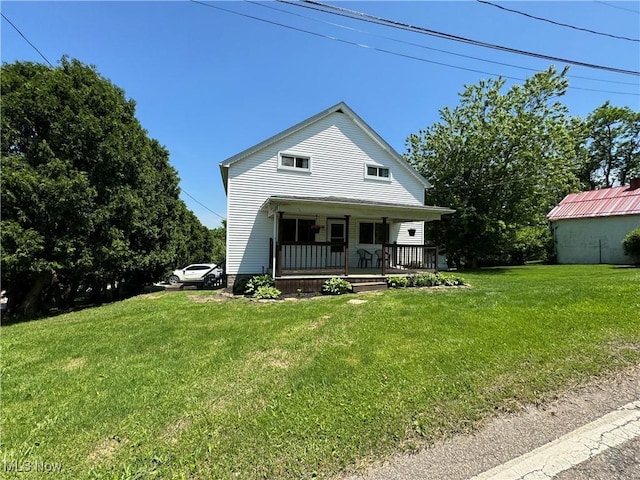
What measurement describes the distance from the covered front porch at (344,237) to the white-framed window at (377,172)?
211 cm

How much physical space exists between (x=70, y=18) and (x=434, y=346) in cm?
1035

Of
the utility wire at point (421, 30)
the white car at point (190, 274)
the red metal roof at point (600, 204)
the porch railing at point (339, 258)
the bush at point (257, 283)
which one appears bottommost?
the white car at point (190, 274)

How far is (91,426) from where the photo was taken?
3006mm

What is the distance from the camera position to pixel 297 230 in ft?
42.6

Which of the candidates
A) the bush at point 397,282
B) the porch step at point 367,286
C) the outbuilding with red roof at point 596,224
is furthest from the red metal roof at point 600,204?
the porch step at point 367,286

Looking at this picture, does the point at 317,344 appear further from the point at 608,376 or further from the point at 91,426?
the point at 608,376

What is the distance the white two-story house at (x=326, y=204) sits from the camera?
11.6 metres

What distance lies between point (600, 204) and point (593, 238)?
272cm

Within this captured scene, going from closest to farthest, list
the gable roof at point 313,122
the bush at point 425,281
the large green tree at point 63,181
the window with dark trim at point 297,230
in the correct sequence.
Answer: the large green tree at point 63,181, the bush at point 425,281, the gable roof at point 313,122, the window with dark trim at point 297,230

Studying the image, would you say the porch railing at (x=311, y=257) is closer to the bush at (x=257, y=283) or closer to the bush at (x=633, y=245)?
the bush at (x=257, y=283)

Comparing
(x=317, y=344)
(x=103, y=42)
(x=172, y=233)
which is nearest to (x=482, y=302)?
(x=317, y=344)

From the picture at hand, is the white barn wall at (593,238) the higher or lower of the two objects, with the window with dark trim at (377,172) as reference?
lower

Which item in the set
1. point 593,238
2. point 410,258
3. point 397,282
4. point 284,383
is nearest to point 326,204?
point 397,282

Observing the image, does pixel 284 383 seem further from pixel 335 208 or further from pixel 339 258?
pixel 339 258
